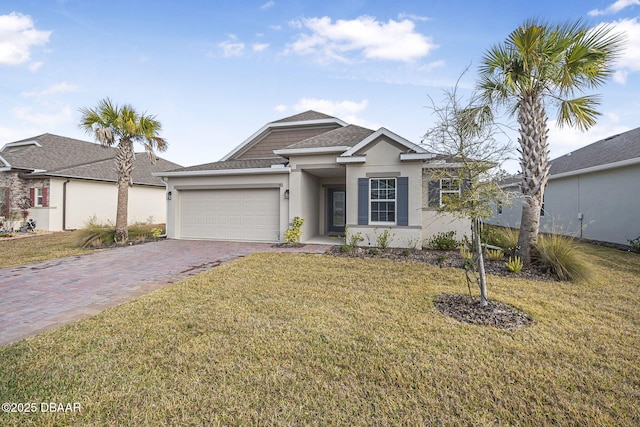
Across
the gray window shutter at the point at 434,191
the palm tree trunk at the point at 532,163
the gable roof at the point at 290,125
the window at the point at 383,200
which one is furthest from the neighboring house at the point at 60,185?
the palm tree trunk at the point at 532,163

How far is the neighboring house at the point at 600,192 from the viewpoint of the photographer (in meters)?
10.9

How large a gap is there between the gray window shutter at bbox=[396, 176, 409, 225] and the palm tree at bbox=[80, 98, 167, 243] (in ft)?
34.1

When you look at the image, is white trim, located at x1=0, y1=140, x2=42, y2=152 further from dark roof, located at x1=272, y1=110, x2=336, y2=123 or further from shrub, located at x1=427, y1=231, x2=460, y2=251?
shrub, located at x1=427, y1=231, x2=460, y2=251

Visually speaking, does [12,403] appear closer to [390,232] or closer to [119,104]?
[390,232]

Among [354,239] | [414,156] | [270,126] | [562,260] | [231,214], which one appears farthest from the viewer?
[270,126]

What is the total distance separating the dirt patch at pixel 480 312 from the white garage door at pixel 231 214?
835 cm

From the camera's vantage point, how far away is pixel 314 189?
13570 millimetres

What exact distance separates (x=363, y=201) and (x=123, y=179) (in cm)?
1023

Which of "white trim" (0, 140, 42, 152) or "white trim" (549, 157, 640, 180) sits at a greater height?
"white trim" (0, 140, 42, 152)

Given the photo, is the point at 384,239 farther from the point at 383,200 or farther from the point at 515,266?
the point at 515,266

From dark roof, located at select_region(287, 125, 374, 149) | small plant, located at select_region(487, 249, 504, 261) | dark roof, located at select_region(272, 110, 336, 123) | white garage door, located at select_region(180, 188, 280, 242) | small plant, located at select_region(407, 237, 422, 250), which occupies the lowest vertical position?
small plant, located at select_region(487, 249, 504, 261)

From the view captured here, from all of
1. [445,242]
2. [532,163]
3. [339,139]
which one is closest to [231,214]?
[339,139]

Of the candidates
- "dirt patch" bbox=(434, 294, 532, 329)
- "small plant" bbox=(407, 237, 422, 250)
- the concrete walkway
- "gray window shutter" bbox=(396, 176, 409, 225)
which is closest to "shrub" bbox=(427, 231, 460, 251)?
"small plant" bbox=(407, 237, 422, 250)

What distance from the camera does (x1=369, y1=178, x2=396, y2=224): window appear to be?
10664mm
